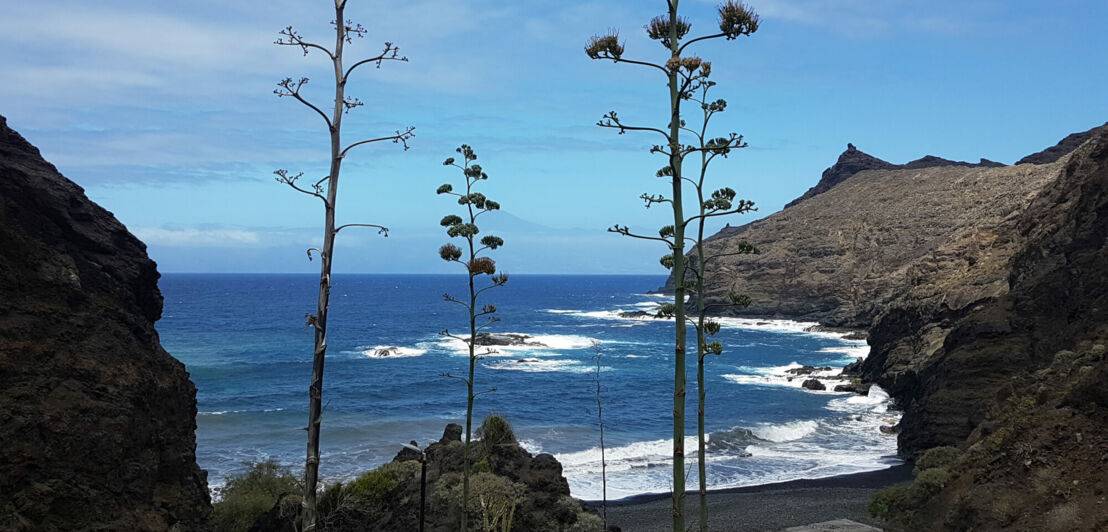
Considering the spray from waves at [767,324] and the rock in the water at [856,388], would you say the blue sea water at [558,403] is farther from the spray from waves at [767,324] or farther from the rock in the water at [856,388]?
the spray from waves at [767,324]

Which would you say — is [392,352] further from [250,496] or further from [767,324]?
[250,496]

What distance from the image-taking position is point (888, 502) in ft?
67.7

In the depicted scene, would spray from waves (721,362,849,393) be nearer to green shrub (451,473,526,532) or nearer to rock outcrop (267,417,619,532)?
rock outcrop (267,417,619,532)

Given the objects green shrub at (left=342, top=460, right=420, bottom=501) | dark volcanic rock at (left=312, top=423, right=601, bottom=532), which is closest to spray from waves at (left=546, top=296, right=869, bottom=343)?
dark volcanic rock at (left=312, top=423, right=601, bottom=532)

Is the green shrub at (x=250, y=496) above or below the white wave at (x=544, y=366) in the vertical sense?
above

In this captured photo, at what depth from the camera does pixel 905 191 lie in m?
111

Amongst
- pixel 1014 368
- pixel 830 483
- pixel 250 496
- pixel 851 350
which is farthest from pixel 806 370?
pixel 250 496

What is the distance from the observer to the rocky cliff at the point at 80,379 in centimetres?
1180

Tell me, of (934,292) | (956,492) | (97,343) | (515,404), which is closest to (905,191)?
(934,292)

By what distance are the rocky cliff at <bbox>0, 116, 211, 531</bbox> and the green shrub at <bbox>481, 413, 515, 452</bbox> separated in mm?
6169

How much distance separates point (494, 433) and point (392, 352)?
5123 centimetres

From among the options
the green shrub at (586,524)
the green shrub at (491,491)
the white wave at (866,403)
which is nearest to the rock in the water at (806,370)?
the white wave at (866,403)

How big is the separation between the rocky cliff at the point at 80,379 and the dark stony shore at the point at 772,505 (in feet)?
45.2

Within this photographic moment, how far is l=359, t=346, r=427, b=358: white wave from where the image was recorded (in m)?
66.7
